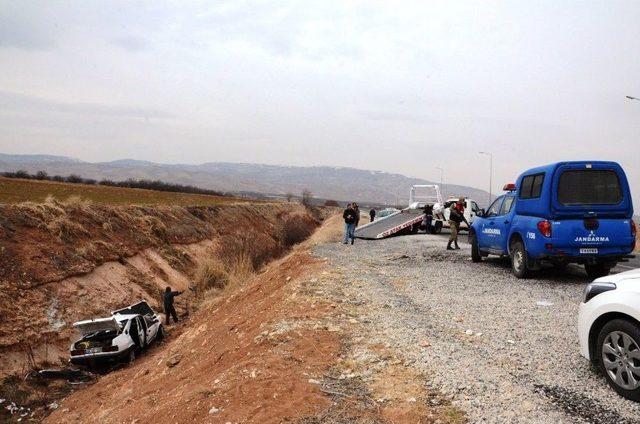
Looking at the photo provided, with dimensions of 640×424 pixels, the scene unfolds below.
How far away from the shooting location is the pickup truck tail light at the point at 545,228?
10.1 m

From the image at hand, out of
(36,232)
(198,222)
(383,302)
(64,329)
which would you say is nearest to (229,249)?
(198,222)

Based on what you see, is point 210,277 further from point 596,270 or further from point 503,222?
point 596,270

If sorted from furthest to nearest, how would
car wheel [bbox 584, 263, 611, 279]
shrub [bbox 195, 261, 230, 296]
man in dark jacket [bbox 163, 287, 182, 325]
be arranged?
1. shrub [bbox 195, 261, 230, 296]
2. man in dark jacket [bbox 163, 287, 182, 325]
3. car wheel [bbox 584, 263, 611, 279]

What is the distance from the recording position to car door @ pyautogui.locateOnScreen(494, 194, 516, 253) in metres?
12.0

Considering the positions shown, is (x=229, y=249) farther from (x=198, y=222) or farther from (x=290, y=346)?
(x=290, y=346)

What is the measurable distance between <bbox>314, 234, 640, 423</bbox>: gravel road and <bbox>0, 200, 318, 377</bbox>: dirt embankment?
36.0 feet

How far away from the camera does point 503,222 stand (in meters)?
12.1

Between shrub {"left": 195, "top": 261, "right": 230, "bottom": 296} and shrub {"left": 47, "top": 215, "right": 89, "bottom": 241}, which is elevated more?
shrub {"left": 47, "top": 215, "right": 89, "bottom": 241}

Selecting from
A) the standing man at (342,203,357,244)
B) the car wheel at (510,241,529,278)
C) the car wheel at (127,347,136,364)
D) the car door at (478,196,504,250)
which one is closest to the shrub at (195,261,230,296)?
the standing man at (342,203,357,244)

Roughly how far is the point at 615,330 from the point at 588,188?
20.1ft

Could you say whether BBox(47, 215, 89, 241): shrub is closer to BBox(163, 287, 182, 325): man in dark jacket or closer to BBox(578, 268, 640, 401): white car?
BBox(163, 287, 182, 325): man in dark jacket

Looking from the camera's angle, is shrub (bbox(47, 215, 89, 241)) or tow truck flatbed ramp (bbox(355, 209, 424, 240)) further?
tow truck flatbed ramp (bbox(355, 209, 424, 240))

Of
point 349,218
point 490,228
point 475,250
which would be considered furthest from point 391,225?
point 490,228

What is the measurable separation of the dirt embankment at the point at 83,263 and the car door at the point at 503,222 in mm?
13294
